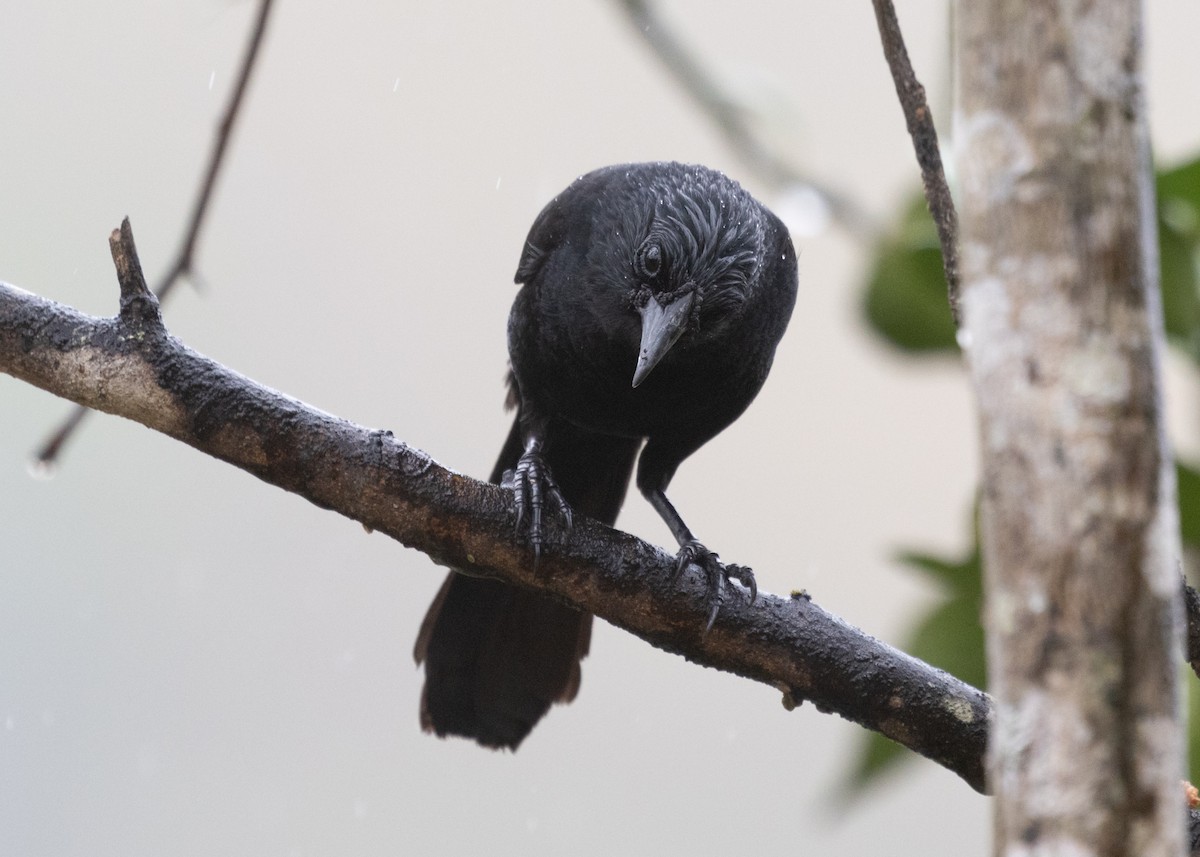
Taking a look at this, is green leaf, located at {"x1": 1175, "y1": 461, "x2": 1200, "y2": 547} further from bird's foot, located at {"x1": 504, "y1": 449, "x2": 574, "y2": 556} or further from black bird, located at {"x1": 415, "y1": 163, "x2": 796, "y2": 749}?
bird's foot, located at {"x1": 504, "y1": 449, "x2": 574, "y2": 556}

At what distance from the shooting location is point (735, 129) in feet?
13.9

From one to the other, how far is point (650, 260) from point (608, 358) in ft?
0.88

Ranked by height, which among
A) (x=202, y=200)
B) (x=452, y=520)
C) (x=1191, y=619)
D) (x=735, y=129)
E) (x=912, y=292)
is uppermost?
(x=735, y=129)

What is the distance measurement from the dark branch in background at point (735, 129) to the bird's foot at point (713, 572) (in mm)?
1864

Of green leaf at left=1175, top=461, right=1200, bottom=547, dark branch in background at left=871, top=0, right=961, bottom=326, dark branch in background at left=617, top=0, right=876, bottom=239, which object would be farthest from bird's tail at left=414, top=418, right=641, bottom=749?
dark branch in background at left=617, top=0, right=876, bottom=239

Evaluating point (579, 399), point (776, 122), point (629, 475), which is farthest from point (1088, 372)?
point (776, 122)

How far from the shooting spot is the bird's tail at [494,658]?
10.1ft

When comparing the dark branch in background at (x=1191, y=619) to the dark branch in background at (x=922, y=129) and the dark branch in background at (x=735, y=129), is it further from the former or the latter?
the dark branch in background at (x=735, y=129)

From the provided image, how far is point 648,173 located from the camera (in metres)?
3.11

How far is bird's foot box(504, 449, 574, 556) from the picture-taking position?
2.40 metres

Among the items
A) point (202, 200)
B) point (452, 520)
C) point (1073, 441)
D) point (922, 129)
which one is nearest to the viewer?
point (1073, 441)

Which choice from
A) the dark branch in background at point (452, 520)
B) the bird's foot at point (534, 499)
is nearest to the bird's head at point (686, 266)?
the bird's foot at point (534, 499)

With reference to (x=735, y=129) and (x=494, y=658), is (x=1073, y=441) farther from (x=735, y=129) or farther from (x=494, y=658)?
(x=735, y=129)

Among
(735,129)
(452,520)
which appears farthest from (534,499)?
(735,129)
